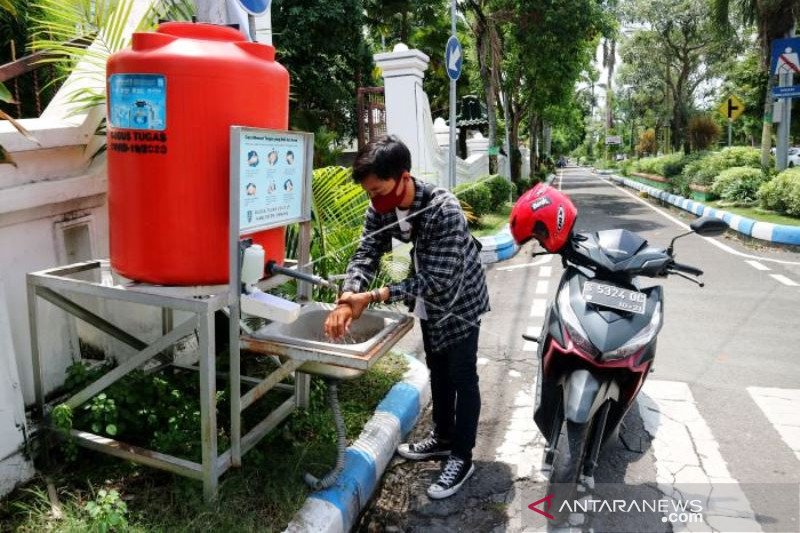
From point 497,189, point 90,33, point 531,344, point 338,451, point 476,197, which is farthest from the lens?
point 497,189

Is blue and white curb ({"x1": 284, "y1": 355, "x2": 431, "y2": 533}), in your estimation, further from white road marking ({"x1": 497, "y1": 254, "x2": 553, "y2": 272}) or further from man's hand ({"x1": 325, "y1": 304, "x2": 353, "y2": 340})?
white road marking ({"x1": 497, "y1": 254, "x2": 553, "y2": 272})

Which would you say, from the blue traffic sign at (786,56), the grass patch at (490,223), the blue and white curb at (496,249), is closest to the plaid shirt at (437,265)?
the blue and white curb at (496,249)

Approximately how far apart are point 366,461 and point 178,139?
1.67 meters

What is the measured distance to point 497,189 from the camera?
14.2 m

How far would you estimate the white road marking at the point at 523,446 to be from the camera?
3.18 metres

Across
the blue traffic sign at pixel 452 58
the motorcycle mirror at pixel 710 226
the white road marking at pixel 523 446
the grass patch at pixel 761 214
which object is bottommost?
the white road marking at pixel 523 446

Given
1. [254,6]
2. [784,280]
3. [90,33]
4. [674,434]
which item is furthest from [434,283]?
[784,280]

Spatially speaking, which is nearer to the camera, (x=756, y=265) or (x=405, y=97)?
(x=756, y=265)

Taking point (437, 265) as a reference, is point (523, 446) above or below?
below

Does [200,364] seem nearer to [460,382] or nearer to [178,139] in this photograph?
[178,139]

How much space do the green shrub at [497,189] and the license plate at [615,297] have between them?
10.4 m

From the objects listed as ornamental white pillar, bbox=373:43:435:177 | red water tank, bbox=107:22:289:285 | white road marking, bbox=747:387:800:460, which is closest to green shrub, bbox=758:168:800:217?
ornamental white pillar, bbox=373:43:435:177

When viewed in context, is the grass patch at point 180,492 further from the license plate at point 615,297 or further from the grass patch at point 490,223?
the grass patch at point 490,223

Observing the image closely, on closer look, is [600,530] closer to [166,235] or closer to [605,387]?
[605,387]
